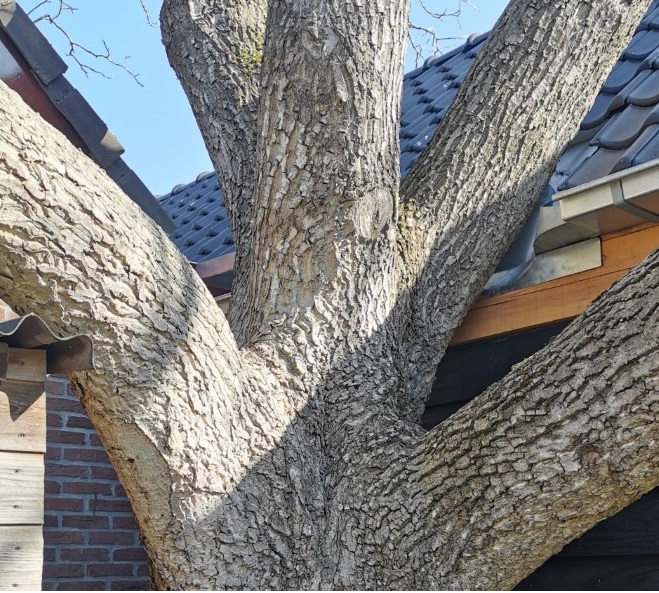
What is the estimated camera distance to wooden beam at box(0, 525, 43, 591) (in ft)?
6.20

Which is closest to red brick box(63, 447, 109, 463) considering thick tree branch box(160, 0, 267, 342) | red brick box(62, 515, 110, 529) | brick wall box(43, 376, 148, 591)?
brick wall box(43, 376, 148, 591)

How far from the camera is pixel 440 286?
113 inches

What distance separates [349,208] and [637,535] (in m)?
1.47

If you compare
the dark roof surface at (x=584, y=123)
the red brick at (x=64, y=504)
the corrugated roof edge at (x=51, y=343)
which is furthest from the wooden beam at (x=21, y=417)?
the red brick at (x=64, y=504)

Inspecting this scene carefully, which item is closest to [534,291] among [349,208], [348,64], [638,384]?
[349,208]

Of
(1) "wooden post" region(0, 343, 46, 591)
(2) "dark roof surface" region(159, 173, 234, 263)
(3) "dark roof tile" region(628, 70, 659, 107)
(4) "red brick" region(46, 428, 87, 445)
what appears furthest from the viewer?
(2) "dark roof surface" region(159, 173, 234, 263)

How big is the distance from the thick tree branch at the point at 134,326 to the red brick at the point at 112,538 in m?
2.03

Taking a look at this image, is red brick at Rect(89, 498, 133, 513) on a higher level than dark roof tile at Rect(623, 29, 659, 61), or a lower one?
lower

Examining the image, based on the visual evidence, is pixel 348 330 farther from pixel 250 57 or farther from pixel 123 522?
pixel 123 522

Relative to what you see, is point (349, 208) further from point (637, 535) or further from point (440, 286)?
point (637, 535)

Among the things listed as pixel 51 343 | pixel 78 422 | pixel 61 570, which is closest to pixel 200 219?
pixel 78 422

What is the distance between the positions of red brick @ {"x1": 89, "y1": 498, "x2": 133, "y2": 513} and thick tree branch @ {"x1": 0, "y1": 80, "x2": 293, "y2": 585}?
202cm

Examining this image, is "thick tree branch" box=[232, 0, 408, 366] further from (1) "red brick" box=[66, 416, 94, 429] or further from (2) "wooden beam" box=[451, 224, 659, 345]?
(1) "red brick" box=[66, 416, 94, 429]

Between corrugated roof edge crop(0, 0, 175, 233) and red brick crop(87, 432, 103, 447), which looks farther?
red brick crop(87, 432, 103, 447)
